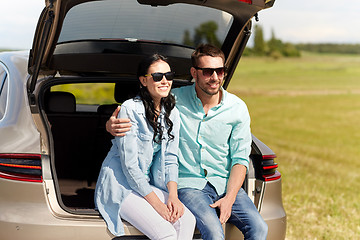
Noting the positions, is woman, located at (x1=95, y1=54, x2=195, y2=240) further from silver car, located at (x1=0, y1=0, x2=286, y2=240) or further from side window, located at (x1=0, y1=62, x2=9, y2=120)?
side window, located at (x1=0, y1=62, x2=9, y2=120)

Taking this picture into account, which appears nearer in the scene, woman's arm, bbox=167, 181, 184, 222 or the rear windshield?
woman's arm, bbox=167, 181, 184, 222

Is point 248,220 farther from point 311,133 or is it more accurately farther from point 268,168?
point 311,133

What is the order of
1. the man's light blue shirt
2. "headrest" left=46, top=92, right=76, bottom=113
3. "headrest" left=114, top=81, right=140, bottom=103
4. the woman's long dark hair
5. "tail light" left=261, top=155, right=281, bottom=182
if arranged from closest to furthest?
the woman's long dark hair → the man's light blue shirt → "tail light" left=261, top=155, right=281, bottom=182 → "headrest" left=46, top=92, right=76, bottom=113 → "headrest" left=114, top=81, right=140, bottom=103

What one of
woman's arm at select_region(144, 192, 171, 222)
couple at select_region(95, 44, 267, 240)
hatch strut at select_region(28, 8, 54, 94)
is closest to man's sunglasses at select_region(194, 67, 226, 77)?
couple at select_region(95, 44, 267, 240)

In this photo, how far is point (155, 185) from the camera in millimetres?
3305

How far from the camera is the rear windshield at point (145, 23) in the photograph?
3605mm

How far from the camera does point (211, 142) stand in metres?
3.37

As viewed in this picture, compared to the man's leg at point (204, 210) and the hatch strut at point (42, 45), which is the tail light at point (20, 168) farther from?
the man's leg at point (204, 210)

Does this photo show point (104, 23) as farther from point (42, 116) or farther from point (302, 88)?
point (302, 88)

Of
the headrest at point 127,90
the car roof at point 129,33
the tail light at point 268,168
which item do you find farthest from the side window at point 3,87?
the tail light at point 268,168

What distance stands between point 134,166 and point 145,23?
1277mm

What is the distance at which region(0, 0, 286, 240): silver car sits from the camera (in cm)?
311

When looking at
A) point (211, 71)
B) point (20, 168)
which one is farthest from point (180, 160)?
point (20, 168)

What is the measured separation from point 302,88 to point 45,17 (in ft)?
175
